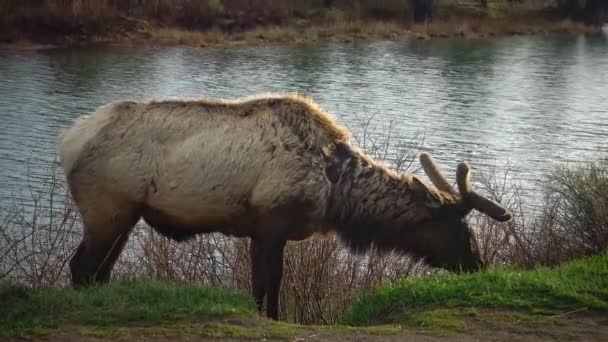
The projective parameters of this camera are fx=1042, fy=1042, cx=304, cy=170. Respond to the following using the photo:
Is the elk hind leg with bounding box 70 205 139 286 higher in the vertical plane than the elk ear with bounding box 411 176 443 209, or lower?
lower

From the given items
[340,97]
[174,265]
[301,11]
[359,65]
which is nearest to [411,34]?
[301,11]

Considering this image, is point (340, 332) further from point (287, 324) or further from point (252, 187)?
point (252, 187)

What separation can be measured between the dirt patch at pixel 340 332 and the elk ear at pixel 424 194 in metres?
1.59

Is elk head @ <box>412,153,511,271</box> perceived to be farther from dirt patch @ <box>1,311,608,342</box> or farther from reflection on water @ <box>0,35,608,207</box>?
reflection on water @ <box>0,35,608,207</box>

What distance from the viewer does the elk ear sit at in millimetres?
8172

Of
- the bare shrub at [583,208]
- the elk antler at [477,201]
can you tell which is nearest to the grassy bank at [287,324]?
the elk antler at [477,201]

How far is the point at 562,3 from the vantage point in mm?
62750

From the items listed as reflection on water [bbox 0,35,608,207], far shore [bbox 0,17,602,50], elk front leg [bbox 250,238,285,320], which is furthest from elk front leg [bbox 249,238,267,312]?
far shore [bbox 0,17,602,50]

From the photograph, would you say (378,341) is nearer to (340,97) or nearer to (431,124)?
(431,124)

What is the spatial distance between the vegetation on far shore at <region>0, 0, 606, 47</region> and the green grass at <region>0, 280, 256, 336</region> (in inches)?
1341

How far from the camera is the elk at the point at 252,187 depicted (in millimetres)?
7859

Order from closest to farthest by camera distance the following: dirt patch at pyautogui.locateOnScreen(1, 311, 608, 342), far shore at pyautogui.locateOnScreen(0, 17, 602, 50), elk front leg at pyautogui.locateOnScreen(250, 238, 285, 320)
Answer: dirt patch at pyautogui.locateOnScreen(1, 311, 608, 342) → elk front leg at pyautogui.locateOnScreen(250, 238, 285, 320) → far shore at pyautogui.locateOnScreen(0, 17, 602, 50)

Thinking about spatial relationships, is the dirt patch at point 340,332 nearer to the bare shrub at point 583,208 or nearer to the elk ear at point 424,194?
the elk ear at point 424,194

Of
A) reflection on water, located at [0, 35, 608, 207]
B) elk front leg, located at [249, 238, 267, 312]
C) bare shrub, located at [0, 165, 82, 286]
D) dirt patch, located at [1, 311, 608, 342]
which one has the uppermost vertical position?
dirt patch, located at [1, 311, 608, 342]
